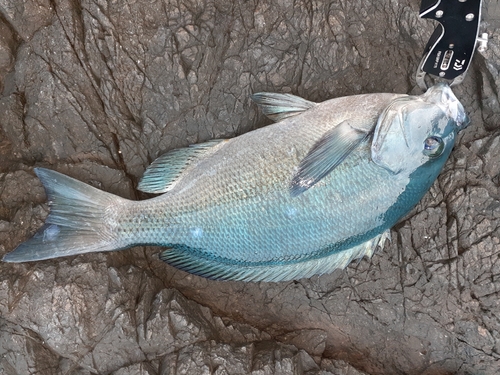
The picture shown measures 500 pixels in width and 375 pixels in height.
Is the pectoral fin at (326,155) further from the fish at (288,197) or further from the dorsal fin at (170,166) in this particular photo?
the dorsal fin at (170,166)

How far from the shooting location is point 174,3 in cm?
350

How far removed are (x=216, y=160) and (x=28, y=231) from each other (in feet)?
4.66

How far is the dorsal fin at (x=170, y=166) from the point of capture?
3.35 metres

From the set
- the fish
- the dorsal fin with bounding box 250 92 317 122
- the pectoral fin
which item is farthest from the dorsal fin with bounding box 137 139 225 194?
the pectoral fin

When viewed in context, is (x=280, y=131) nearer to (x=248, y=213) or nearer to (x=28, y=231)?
(x=248, y=213)

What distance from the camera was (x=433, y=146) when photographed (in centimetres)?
298

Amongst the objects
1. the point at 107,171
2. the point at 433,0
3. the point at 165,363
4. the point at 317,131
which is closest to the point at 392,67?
the point at 433,0

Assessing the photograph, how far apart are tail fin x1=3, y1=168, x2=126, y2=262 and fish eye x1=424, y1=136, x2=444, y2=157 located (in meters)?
2.04

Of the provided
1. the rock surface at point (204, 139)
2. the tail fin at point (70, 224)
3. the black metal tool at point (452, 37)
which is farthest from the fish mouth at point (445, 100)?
the tail fin at point (70, 224)

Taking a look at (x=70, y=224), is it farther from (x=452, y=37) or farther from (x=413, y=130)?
(x=452, y=37)

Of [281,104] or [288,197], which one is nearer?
[288,197]

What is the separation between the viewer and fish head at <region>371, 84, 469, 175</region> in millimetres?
2949

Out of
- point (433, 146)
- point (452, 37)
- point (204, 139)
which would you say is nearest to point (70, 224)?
point (204, 139)

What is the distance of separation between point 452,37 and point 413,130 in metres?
0.86
